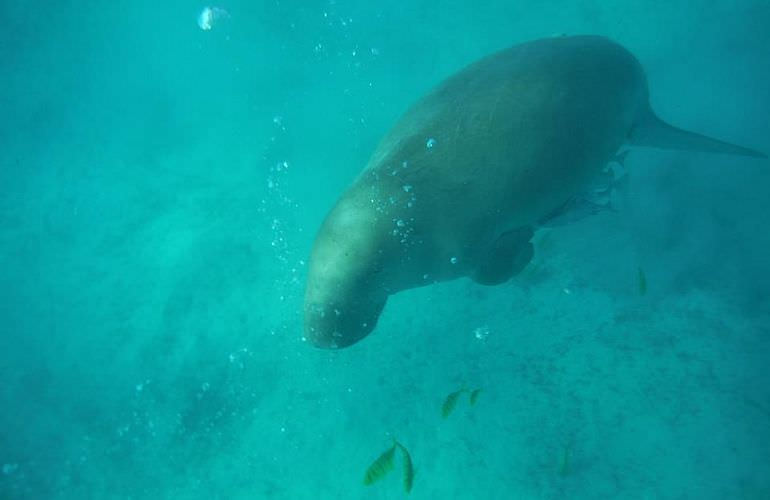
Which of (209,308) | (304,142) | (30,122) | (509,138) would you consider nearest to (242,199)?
(304,142)

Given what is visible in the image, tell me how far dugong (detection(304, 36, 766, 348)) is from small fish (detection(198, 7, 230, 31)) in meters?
22.4

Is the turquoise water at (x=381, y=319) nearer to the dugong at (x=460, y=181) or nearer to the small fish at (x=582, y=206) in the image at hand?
the small fish at (x=582, y=206)

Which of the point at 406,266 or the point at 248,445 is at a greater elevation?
the point at 406,266

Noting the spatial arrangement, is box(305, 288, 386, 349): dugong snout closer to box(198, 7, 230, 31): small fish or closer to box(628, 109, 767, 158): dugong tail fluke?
box(628, 109, 767, 158): dugong tail fluke

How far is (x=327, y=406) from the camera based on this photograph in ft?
23.4

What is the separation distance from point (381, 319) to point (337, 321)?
12.7 feet

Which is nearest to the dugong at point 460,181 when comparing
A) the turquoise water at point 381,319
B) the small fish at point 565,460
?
the small fish at point 565,460

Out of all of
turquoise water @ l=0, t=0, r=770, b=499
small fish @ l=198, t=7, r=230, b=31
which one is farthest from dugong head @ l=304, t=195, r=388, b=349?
small fish @ l=198, t=7, r=230, b=31

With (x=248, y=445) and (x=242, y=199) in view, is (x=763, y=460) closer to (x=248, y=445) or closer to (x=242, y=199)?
(x=248, y=445)

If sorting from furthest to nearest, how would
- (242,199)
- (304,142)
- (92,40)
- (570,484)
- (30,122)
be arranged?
(92,40), (30,122), (304,142), (242,199), (570,484)

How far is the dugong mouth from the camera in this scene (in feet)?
13.1

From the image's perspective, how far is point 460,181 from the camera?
407 cm

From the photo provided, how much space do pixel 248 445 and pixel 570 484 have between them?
4.83 meters

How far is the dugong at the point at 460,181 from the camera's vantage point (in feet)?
13.1
